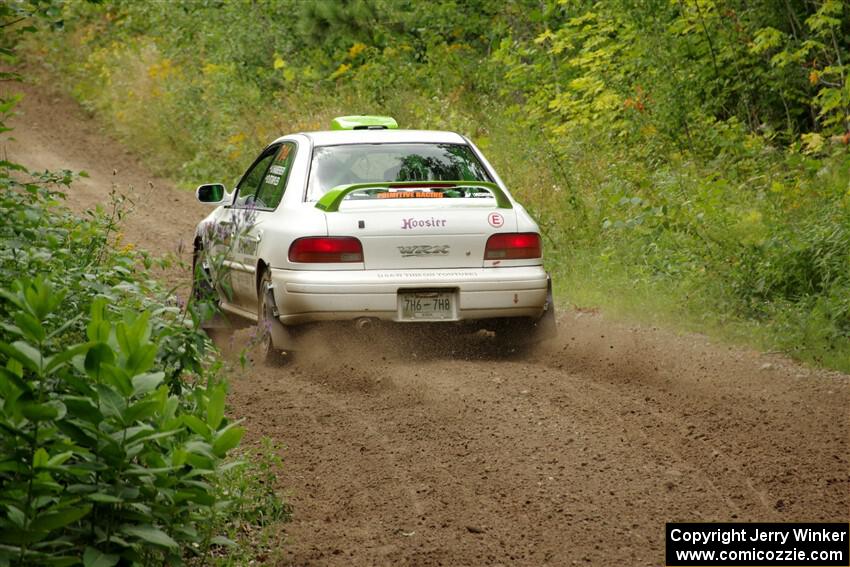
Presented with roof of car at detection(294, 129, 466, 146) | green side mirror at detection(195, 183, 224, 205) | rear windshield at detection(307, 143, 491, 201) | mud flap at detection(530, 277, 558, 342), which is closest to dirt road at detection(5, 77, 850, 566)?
mud flap at detection(530, 277, 558, 342)

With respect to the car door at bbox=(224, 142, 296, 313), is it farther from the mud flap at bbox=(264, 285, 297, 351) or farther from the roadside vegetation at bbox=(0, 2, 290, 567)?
the roadside vegetation at bbox=(0, 2, 290, 567)

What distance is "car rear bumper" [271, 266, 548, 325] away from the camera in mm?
8680

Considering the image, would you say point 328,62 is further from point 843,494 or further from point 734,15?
point 843,494

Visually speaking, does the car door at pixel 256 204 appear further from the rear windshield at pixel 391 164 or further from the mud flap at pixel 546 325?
the mud flap at pixel 546 325

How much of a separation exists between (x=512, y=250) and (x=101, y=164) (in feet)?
54.0

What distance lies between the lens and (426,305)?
8.82 metres

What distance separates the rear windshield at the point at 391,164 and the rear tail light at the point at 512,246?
85 centimetres

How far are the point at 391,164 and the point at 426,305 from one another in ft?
4.55

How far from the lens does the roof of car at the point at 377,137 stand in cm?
973

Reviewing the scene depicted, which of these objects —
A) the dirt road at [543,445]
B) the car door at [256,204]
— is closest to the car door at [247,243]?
the car door at [256,204]

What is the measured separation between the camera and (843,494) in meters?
5.62

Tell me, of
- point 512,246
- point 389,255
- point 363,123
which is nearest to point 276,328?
point 389,255

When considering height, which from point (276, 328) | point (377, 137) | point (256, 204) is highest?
point (377, 137)

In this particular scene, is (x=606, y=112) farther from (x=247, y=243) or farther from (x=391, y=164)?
(x=247, y=243)
